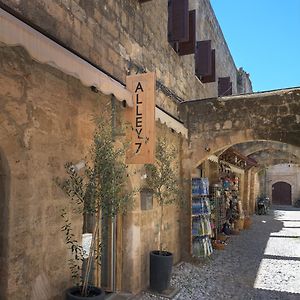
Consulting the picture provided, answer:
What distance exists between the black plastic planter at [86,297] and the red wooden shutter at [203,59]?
7.31 meters

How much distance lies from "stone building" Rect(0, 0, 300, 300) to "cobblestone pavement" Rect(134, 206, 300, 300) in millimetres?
711

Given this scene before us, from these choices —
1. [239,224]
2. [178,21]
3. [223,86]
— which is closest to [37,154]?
[178,21]

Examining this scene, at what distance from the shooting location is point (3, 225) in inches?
114

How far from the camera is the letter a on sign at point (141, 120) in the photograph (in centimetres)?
446

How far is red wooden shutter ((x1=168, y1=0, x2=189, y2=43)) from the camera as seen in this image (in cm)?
739

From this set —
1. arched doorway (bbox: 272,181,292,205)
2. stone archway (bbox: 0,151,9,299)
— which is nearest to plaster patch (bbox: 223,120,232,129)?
stone archway (bbox: 0,151,9,299)

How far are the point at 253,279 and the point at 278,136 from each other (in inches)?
103

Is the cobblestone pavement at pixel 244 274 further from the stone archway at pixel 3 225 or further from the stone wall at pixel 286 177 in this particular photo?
the stone wall at pixel 286 177

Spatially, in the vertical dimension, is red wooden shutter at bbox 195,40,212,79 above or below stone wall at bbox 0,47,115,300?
above

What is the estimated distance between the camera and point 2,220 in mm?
2895

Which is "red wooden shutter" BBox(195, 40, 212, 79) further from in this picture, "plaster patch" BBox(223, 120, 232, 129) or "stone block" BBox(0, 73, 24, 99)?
"stone block" BBox(0, 73, 24, 99)

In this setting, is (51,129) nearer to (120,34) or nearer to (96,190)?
(96,190)

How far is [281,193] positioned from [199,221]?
86.7 feet

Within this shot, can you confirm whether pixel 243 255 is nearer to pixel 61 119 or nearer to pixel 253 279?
pixel 253 279
